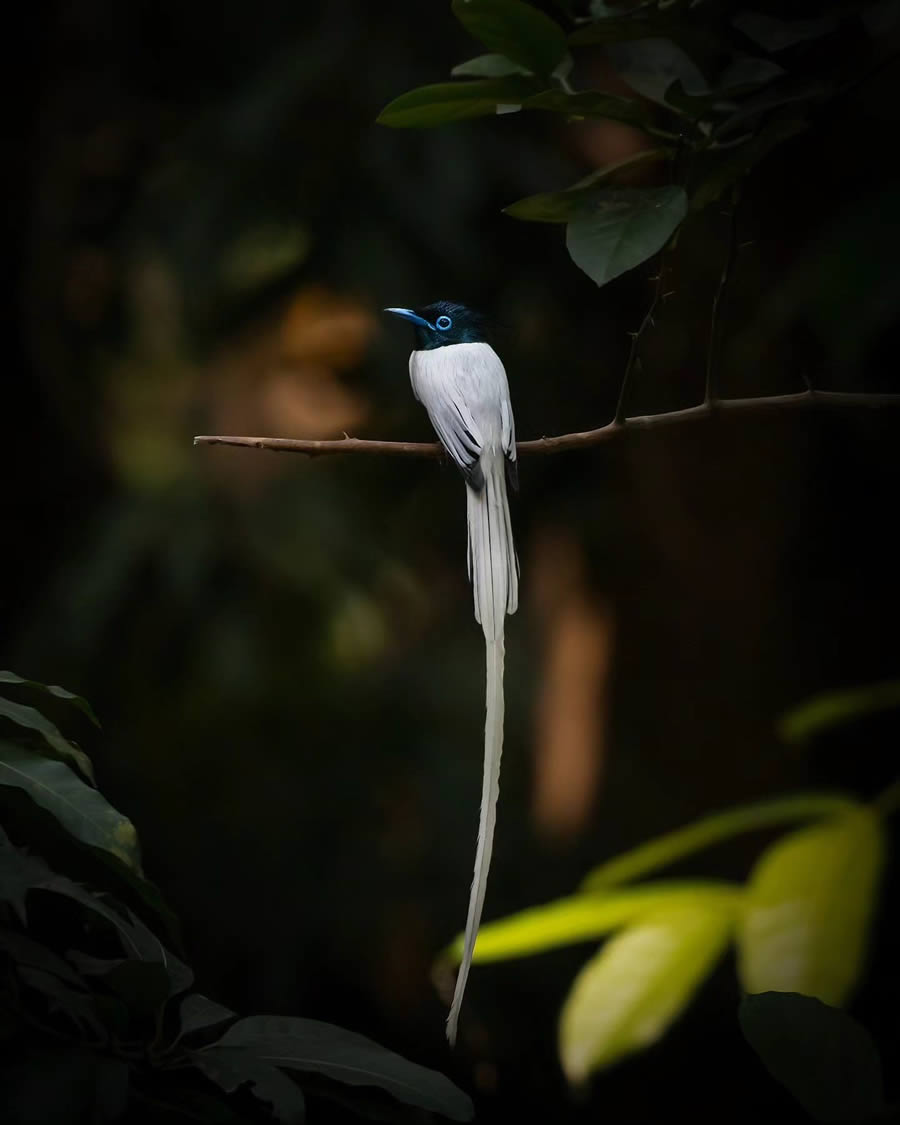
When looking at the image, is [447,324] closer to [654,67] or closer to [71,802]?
[654,67]

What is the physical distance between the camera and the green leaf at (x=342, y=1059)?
944 mm

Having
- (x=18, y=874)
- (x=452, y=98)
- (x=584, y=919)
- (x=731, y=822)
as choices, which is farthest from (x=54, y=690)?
(x=731, y=822)

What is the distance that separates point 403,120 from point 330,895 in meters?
3.79

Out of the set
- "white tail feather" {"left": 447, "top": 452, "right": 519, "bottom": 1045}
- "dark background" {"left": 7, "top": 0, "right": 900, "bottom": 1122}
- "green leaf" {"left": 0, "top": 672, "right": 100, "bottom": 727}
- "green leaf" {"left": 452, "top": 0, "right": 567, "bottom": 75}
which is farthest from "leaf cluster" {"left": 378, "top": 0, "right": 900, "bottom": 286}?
"dark background" {"left": 7, "top": 0, "right": 900, "bottom": 1122}

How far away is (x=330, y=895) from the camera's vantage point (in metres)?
4.57

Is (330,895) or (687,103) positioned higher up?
(687,103)

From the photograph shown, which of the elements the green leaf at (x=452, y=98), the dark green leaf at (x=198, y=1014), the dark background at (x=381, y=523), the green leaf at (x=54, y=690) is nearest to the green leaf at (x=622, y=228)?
the green leaf at (x=452, y=98)

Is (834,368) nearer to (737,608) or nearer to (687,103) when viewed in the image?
(737,608)

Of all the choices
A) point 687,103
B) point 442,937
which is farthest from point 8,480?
point 687,103

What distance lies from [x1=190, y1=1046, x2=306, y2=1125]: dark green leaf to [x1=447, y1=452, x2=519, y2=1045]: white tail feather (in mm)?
124

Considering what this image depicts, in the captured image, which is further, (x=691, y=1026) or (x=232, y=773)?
(x=232, y=773)

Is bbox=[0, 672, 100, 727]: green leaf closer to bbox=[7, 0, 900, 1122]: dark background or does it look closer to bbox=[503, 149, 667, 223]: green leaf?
bbox=[503, 149, 667, 223]: green leaf

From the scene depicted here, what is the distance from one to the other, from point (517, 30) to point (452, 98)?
0.09 metres

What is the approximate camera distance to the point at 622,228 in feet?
3.51
